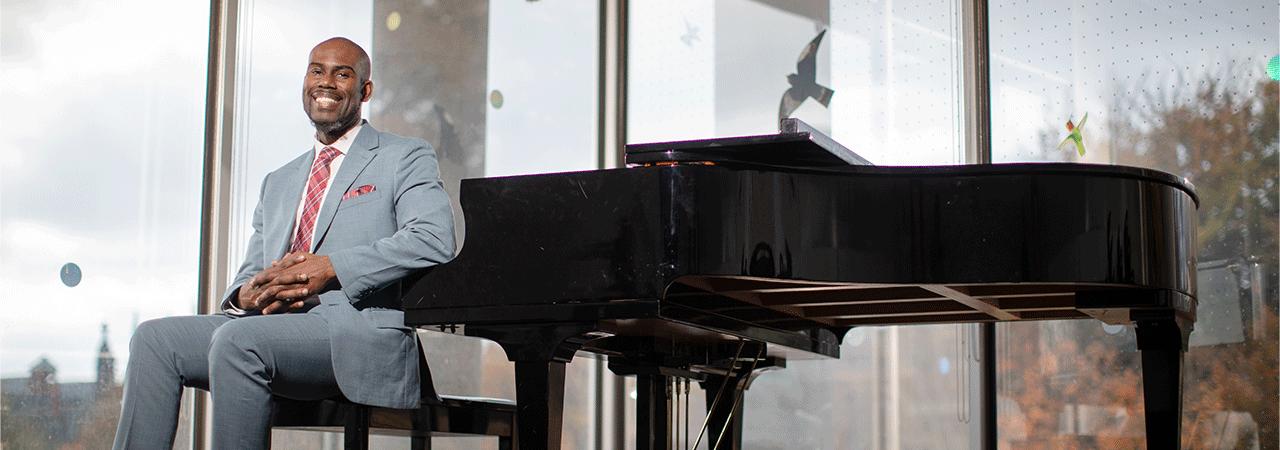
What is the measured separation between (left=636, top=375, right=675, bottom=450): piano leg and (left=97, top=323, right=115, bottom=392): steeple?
165 centimetres

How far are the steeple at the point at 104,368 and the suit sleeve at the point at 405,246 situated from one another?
151cm

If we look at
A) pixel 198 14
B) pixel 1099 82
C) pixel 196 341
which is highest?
pixel 198 14

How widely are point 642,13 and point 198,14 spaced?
171 cm

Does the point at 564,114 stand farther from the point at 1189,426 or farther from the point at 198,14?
the point at 1189,426

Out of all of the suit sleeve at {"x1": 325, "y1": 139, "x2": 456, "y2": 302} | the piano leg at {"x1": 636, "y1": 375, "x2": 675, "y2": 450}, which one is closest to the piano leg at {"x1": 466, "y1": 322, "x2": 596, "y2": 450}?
the suit sleeve at {"x1": 325, "y1": 139, "x2": 456, "y2": 302}

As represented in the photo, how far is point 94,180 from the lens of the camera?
10.5 ft

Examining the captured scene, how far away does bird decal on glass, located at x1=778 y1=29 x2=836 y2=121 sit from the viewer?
3916mm

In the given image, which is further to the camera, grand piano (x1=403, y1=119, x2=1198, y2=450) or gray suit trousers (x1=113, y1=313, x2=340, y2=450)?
gray suit trousers (x1=113, y1=313, x2=340, y2=450)

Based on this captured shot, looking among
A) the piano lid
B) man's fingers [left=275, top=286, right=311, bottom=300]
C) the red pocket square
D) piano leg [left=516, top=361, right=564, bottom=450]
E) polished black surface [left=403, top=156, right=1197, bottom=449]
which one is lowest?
piano leg [left=516, top=361, right=564, bottom=450]

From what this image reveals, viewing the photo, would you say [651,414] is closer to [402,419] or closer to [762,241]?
[402,419]

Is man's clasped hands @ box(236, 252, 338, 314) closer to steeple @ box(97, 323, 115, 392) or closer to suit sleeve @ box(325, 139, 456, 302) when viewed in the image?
suit sleeve @ box(325, 139, 456, 302)

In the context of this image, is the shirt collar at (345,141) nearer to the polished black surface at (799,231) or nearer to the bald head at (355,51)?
the bald head at (355,51)

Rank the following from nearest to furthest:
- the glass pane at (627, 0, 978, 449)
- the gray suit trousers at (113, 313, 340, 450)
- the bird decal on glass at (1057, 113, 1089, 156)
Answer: the gray suit trousers at (113, 313, 340, 450), the bird decal on glass at (1057, 113, 1089, 156), the glass pane at (627, 0, 978, 449)

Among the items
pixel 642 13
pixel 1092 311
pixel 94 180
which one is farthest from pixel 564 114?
pixel 1092 311
